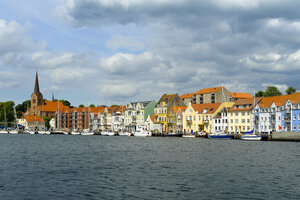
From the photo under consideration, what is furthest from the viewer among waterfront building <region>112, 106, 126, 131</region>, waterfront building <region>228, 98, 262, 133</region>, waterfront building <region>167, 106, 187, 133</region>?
waterfront building <region>112, 106, 126, 131</region>

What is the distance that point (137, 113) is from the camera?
167250 millimetres

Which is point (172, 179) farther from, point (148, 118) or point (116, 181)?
point (148, 118)

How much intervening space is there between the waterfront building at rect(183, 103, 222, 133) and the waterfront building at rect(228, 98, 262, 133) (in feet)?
23.4

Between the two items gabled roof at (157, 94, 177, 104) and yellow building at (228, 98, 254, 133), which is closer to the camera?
yellow building at (228, 98, 254, 133)

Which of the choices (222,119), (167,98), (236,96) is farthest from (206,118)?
(236,96)

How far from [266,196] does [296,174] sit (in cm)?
1155

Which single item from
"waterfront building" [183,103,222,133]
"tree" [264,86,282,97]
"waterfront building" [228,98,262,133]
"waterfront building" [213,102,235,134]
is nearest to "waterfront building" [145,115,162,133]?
"waterfront building" [183,103,222,133]

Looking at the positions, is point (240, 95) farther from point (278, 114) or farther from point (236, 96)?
point (278, 114)

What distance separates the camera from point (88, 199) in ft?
80.3

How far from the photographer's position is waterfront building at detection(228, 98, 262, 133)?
11961 cm

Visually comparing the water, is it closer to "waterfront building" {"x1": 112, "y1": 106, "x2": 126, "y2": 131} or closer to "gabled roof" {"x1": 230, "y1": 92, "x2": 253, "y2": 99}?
"gabled roof" {"x1": 230, "y1": 92, "x2": 253, "y2": 99}

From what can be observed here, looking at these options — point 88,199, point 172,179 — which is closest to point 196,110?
point 172,179

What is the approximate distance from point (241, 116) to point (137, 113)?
2296 inches

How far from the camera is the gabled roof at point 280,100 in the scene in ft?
343
